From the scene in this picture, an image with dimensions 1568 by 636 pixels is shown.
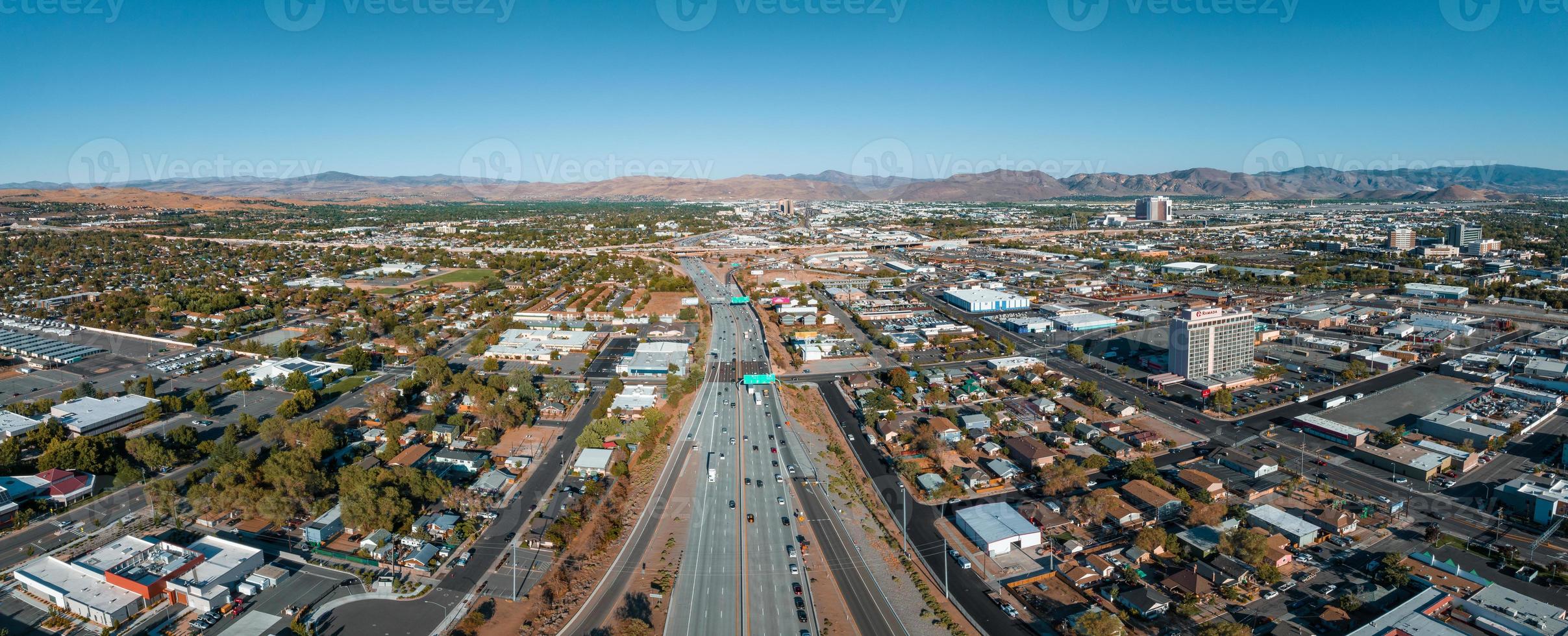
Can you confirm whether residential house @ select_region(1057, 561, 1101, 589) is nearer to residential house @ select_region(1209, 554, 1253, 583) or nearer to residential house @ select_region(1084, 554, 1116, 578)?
residential house @ select_region(1084, 554, 1116, 578)

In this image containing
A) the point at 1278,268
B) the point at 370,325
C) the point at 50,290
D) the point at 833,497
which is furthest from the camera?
the point at 1278,268

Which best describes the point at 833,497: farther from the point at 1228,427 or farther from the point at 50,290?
the point at 50,290

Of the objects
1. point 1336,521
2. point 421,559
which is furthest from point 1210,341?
point 421,559

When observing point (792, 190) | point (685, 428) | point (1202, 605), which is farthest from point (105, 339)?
point (792, 190)

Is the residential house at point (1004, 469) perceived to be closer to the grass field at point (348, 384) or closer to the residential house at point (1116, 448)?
the residential house at point (1116, 448)

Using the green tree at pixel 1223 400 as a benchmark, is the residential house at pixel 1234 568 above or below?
below

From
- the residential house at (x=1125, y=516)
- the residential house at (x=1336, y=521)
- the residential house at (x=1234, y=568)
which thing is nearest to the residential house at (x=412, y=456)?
the residential house at (x=1125, y=516)

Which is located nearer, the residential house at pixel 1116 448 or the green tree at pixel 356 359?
the residential house at pixel 1116 448
